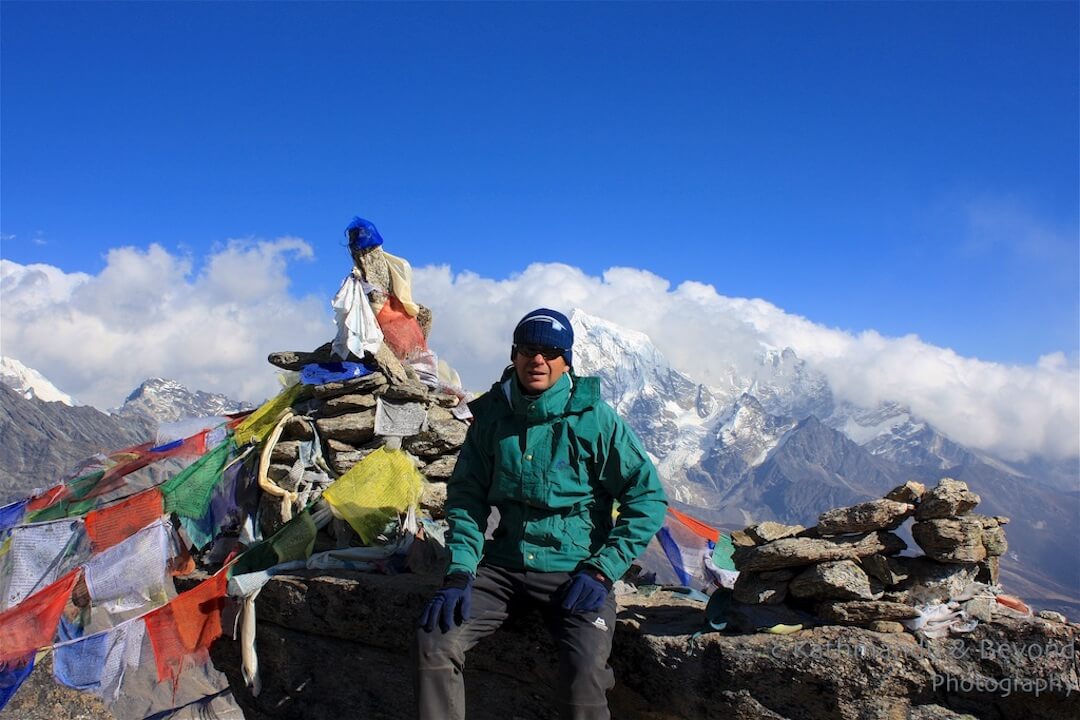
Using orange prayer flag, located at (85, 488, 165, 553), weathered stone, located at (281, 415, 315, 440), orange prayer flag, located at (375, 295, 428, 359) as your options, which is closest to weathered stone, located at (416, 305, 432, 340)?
orange prayer flag, located at (375, 295, 428, 359)

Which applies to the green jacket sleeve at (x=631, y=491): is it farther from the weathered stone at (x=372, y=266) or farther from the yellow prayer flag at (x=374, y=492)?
the weathered stone at (x=372, y=266)

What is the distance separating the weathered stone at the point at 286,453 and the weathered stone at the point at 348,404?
63 centimetres

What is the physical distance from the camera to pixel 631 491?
6000 millimetres

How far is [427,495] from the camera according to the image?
970cm

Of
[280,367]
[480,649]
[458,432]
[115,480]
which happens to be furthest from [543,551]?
[115,480]

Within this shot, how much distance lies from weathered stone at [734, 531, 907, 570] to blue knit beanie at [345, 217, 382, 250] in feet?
24.7

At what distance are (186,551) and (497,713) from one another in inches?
213

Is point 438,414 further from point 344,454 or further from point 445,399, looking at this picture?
point 344,454

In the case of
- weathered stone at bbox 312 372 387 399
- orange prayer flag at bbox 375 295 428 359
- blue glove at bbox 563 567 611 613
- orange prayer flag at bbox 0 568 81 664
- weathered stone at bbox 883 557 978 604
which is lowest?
orange prayer flag at bbox 0 568 81 664

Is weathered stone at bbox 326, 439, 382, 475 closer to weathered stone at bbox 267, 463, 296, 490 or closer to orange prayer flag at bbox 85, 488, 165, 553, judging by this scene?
weathered stone at bbox 267, 463, 296, 490

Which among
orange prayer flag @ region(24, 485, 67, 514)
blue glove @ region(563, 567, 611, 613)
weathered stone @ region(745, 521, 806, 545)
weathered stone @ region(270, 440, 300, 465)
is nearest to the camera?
blue glove @ region(563, 567, 611, 613)

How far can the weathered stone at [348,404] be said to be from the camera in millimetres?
10616

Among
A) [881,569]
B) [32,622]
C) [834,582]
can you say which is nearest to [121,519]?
[32,622]

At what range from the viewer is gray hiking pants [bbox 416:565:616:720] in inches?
204
